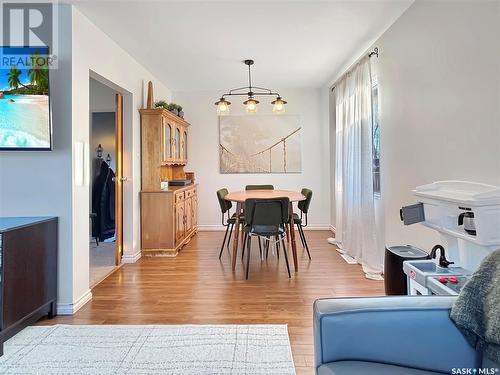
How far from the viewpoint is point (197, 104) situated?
230 inches

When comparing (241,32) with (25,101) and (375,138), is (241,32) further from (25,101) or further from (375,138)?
(25,101)

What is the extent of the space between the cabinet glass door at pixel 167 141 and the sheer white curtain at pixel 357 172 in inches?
96.7

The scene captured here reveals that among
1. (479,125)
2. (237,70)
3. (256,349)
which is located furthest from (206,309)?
(237,70)

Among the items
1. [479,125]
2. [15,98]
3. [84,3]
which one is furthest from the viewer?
[84,3]

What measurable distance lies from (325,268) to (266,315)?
1.37m

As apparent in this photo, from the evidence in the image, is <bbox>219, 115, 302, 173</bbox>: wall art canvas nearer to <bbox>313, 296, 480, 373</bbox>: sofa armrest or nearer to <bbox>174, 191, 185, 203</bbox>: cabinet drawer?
<bbox>174, 191, 185, 203</bbox>: cabinet drawer

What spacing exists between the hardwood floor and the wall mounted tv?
139 cm

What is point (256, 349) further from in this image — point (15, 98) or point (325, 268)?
point (15, 98)

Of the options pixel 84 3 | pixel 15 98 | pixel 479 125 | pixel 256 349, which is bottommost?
pixel 256 349

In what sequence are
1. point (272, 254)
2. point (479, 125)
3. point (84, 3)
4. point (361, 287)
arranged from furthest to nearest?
point (272, 254) < point (361, 287) < point (84, 3) < point (479, 125)

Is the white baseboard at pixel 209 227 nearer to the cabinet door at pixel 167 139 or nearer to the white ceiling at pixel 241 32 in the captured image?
the cabinet door at pixel 167 139

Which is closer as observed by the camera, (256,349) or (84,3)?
(256,349)

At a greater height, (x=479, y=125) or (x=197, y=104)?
(x=197, y=104)

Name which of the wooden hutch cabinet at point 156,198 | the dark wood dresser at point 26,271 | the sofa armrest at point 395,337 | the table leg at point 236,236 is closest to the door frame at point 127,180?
the wooden hutch cabinet at point 156,198
